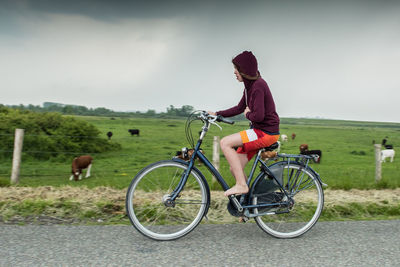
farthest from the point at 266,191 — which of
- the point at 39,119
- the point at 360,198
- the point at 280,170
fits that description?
the point at 39,119

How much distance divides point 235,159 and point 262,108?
637 millimetres

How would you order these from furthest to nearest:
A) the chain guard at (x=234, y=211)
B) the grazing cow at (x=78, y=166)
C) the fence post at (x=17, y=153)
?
the grazing cow at (x=78, y=166) < the fence post at (x=17, y=153) < the chain guard at (x=234, y=211)

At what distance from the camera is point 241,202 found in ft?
13.1

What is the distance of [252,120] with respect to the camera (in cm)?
376

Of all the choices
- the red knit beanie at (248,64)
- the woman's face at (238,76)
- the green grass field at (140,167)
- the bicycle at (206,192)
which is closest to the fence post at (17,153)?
the green grass field at (140,167)

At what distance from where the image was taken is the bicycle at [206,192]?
12.6 feet

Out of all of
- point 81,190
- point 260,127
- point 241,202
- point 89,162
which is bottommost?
point 89,162

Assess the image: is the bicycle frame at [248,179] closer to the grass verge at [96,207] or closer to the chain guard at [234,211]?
the chain guard at [234,211]

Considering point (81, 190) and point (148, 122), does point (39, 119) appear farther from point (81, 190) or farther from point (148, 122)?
point (148, 122)

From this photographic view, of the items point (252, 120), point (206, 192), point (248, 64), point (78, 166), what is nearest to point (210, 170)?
point (206, 192)

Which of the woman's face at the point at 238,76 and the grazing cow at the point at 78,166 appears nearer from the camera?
the woman's face at the point at 238,76

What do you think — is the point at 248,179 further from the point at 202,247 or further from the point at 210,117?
the point at 202,247

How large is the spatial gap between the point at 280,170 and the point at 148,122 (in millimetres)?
53851

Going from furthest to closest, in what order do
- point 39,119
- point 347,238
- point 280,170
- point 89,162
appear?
point 39,119 → point 89,162 → point 280,170 → point 347,238
